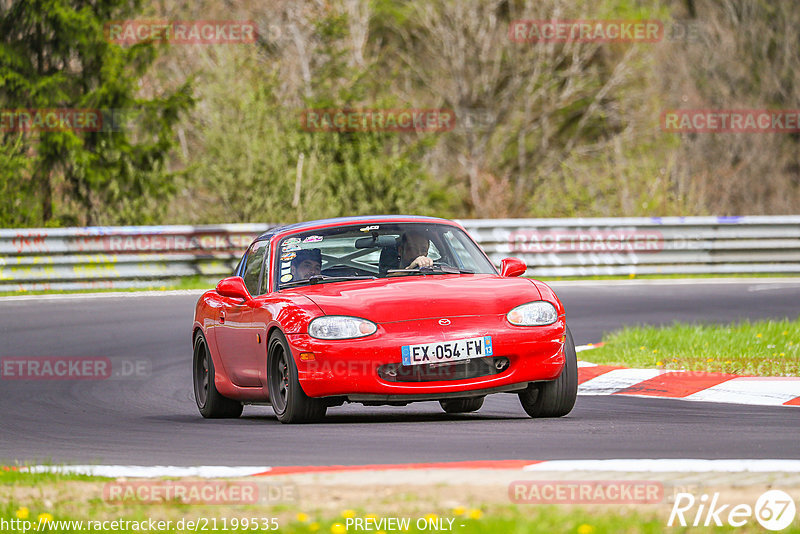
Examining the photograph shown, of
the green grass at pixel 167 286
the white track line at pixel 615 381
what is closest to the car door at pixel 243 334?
the white track line at pixel 615 381

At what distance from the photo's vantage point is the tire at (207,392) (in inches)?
395

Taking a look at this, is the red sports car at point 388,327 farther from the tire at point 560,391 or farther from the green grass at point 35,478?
the green grass at point 35,478

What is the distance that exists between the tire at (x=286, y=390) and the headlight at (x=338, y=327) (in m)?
0.23

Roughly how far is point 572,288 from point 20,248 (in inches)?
332

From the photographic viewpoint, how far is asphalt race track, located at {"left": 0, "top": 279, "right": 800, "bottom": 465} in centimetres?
695

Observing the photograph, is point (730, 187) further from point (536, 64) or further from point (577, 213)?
point (577, 213)

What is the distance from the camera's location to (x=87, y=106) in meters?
27.0

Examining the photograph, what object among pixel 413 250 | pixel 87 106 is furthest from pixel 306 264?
pixel 87 106

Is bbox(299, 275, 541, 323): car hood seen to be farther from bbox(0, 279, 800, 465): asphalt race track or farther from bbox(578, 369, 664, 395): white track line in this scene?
bbox(578, 369, 664, 395): white track line

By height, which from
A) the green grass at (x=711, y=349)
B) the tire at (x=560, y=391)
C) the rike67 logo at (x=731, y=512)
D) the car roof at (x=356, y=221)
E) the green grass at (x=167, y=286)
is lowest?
the green grass at (x=167, y=286)

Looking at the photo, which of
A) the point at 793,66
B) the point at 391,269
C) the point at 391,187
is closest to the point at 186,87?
the point at 391,187

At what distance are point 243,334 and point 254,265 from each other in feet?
2.63

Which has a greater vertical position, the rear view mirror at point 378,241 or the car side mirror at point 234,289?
the rear view mirror at point 378,241

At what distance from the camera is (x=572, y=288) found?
20.9 m
